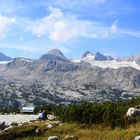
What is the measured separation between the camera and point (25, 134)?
120ft

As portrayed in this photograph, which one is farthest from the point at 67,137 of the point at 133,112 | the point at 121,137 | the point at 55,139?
the point at 133,112

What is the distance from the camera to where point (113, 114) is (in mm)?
35281

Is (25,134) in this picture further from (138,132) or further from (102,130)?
(138,132)

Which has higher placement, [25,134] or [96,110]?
[96,110]

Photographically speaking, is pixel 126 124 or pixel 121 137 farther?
pixel 126 124

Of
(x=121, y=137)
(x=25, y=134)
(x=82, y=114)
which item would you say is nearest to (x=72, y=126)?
(x=82, y=114)

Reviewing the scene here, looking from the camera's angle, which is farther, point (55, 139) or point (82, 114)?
point (82, 114)

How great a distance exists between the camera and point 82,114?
123 ft

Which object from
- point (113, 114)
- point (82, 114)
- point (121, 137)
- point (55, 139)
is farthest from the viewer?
point (82, 114)

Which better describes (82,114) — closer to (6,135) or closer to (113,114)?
(113,114)

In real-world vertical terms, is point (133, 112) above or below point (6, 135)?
above

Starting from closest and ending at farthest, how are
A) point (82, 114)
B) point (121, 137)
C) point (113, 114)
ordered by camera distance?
point (121, 137)
point (113, 114)
point (82, 114)

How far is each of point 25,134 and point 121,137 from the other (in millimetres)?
11698

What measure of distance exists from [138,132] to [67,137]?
581cm
